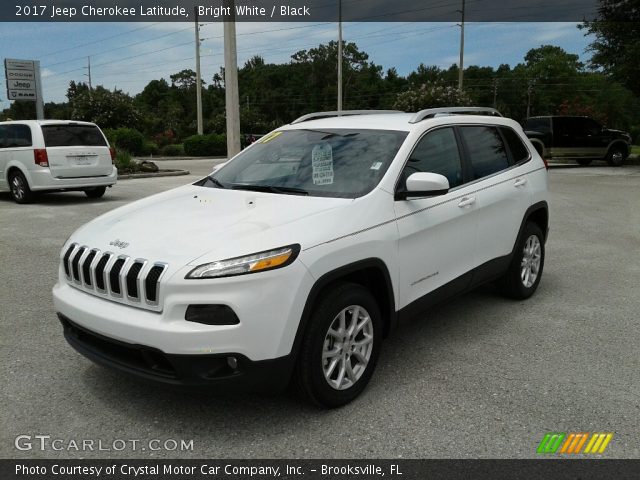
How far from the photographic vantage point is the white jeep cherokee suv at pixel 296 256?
2.85 meters

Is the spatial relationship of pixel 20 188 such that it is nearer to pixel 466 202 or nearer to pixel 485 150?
pixel 485 150

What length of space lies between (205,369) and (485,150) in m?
3.16

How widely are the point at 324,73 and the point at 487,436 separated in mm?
99282

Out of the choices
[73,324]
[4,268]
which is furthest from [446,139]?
[4,268]

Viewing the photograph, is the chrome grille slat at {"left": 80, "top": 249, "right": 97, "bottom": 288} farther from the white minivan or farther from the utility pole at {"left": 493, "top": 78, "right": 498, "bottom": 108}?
the utility pole at {"left": 493, "top": 78, "right": 498, "bottom": 108}

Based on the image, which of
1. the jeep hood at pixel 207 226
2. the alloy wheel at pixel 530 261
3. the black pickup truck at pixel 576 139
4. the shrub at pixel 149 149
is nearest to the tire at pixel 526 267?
the alloy wheel at pixel 530 261

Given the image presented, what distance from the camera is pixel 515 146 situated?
5422 millimetres

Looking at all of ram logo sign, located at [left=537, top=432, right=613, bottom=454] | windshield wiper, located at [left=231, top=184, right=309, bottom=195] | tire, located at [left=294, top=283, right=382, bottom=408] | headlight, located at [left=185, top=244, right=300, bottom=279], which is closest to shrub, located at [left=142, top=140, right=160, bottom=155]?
windshield wiper, located at [left=231, top=184, right=309, bottom=195]

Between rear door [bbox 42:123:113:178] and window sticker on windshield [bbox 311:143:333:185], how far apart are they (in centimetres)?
905

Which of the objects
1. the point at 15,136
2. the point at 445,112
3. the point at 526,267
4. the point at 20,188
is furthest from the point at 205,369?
the point at 15,136

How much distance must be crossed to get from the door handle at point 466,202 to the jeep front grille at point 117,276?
2345mm

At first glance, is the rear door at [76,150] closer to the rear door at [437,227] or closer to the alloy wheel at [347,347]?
the rear door at [437,227]

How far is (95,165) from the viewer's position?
39.6 ft

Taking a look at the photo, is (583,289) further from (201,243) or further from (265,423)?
(201,243)
